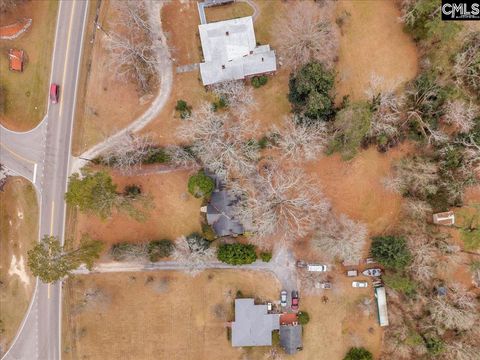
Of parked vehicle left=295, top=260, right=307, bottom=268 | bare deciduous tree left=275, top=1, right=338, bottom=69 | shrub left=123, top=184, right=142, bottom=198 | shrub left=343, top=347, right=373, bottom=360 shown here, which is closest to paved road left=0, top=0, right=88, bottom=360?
shrub left=123, top=184, right=142, bottom=198

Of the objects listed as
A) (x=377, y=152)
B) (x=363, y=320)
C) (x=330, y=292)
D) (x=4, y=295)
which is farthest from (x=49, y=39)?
(x=363, y=320)

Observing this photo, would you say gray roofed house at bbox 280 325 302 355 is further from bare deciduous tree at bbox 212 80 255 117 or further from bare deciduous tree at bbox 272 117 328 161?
bare deciduous tree at bbox 212 80 255 117

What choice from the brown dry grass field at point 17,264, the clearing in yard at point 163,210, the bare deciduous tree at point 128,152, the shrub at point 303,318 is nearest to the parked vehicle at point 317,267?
the shrub at point 303,318

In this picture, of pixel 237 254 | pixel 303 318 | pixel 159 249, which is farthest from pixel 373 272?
pixel 159 249

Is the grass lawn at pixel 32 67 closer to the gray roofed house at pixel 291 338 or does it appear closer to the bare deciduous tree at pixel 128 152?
the bare deciduous tree at pixel 128 152

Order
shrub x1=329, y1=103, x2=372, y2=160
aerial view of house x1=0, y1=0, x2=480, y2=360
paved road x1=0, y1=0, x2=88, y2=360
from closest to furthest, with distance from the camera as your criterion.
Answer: shrub x1=329, y1=103, x2=372, y2=160 < aerial view of house x1=0, y1=0, x2=480, y2=360 < paved road x1=0, y1=0, x2=88, y2=360

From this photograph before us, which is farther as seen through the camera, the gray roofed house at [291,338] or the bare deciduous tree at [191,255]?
the gray roofed house at [291,338]
